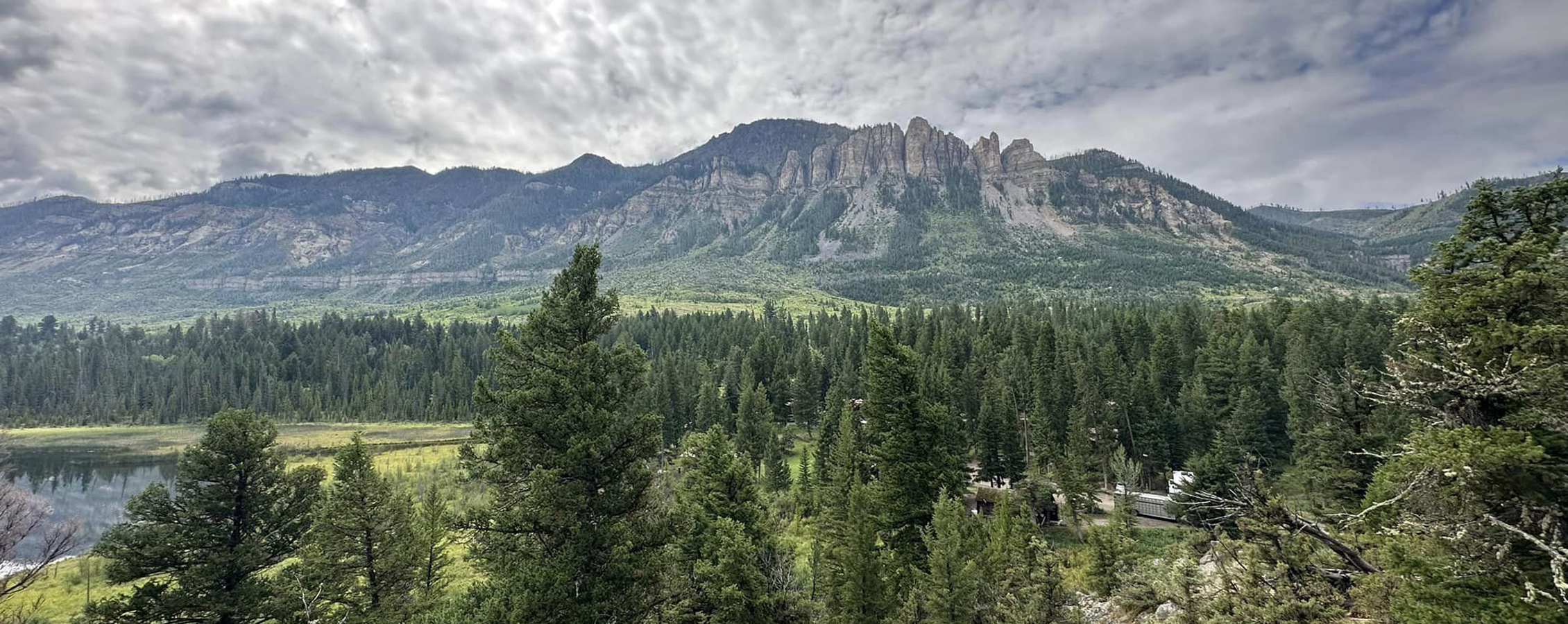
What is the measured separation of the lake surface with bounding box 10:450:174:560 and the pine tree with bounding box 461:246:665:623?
61728 millimetres

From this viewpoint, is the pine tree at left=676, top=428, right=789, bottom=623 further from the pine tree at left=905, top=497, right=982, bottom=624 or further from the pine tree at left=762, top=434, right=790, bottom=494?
the pine tree at left=762, top=434, right=790, bottom=494

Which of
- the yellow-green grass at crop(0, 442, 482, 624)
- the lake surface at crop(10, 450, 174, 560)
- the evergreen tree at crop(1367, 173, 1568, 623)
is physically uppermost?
the evergreen tree at crop(1367, 173, 1568, 623)

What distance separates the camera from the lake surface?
59.8m

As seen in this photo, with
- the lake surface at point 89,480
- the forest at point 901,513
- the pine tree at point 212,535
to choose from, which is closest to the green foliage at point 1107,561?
the forest at point 901,513

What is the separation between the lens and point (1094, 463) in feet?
193

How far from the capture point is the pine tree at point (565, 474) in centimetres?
1436

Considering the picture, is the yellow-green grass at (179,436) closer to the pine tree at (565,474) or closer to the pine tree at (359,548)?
the pine tree at (359,548)

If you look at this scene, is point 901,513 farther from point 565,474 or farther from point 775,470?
point 775,470

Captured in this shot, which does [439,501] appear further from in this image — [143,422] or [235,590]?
[143,422]

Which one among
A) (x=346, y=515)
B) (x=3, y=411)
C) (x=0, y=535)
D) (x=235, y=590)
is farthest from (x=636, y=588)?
(x=3, y=411)

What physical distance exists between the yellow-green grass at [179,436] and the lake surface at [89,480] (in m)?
4.18

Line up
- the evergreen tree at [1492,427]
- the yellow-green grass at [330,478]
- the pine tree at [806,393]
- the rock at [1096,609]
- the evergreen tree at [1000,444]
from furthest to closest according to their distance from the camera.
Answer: the pine tree at [806,393], the evergreen tree at [1000,444], the yellow-green grass at [330,478], the rock at [1096,609], the evergreen tree at [1492,427]

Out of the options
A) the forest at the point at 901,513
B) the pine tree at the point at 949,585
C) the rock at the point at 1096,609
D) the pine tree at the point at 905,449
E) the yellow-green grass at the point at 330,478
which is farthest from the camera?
the yellow-green grass at the point at 330,478

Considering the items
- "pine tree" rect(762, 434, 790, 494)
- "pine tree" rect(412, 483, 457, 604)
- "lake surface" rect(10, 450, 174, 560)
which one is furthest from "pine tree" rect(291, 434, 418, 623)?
"lake surface" rect(10, 450, 174, 560)
